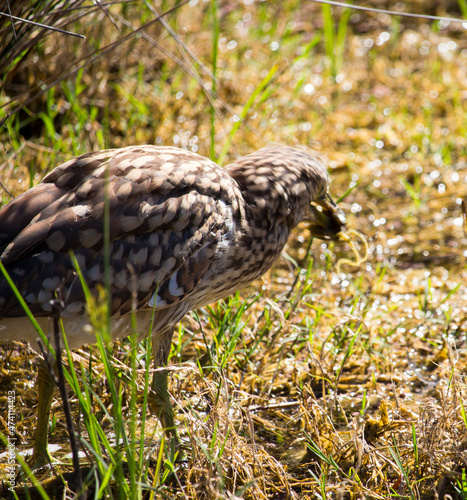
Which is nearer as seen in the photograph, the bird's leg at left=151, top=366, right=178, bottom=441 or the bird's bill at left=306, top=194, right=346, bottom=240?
the bird's leg at left=151, top=366, right=178, bottom=441

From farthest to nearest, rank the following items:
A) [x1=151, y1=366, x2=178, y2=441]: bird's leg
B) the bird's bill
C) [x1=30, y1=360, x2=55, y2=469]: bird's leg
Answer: the bird's bill → [x1=151, y1=366, x2=178, y2=441]: bird's leg → [x1=30, y1=360, x2=55, y2=469]: bird's leg

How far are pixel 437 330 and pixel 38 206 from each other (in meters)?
2.00

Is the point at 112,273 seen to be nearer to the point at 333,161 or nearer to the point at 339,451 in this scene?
the point at 339,451

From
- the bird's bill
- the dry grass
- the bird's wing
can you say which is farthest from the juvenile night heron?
the bird's bill

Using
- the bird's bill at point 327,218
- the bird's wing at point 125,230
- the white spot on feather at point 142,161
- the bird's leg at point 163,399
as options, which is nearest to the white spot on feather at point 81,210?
the bird's wing at point 125,230

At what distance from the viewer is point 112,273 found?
2.31 m

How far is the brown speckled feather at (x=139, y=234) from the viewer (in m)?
2.24

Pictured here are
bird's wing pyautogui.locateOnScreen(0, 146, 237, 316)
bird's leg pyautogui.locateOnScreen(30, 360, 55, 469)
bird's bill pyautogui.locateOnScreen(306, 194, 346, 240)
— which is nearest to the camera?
bird's wing pyautogui.locateOnScreen(0, 146, 237, 316)

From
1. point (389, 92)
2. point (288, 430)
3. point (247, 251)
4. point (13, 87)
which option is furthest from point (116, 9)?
point (288, 430)

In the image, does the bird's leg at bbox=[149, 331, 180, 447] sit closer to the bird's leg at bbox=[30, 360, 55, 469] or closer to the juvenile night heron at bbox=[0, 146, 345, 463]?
the juvenile night heron at bbox=[0, 146, 345, 463]

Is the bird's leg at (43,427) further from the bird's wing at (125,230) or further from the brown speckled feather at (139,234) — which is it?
the bird's wing at (125,230)

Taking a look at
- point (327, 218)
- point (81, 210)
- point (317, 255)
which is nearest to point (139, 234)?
point (81, 210)

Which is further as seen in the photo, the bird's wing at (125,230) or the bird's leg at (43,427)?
the bird's leg at (43,427)

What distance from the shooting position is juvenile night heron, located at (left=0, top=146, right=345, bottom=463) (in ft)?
7.36
